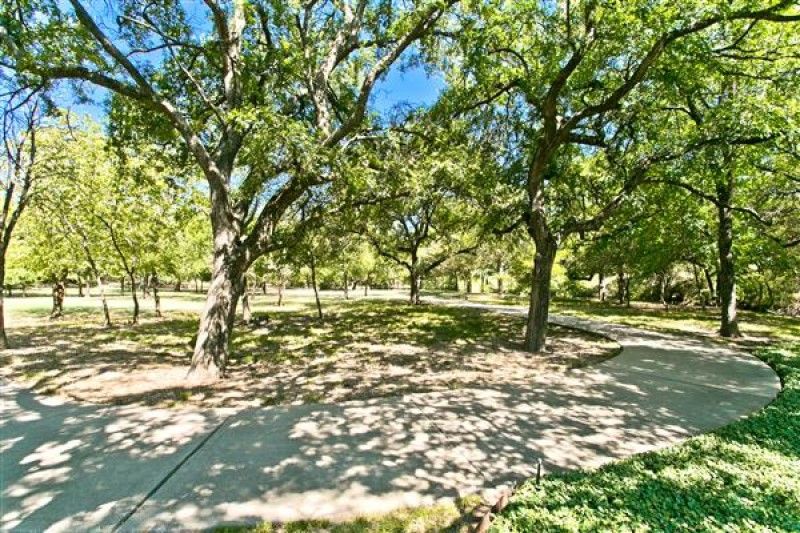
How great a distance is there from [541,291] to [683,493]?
22.2 feet

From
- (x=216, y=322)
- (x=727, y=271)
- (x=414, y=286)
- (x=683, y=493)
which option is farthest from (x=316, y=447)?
(x=414, y=286)

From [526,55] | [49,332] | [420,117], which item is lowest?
[49,332]

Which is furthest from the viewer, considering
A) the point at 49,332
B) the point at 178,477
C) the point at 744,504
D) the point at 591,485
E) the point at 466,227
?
the point at 466,227

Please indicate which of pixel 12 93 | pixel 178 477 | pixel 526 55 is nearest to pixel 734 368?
pixel 526 55

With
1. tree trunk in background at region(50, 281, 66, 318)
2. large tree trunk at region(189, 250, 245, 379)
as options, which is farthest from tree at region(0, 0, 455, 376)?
tree trunk in background at region(50, 281, 66, 318)

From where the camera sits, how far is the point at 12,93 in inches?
271

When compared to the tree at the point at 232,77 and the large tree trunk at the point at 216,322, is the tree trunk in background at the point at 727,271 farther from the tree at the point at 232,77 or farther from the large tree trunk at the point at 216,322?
the large tree trunk at the point at 216,322

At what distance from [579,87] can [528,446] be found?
27.1 ft

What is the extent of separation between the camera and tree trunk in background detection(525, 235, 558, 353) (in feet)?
32.8

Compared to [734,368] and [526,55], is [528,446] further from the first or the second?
[526,55]

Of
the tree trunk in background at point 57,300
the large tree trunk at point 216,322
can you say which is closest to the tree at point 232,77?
the large tree trunk at point 216,322

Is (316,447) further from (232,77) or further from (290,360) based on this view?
(232,77)

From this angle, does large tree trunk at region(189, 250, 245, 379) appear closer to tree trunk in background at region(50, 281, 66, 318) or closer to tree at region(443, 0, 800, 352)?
tree at region(443, 0, 800, 352)

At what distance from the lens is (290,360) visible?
944 centimetres
